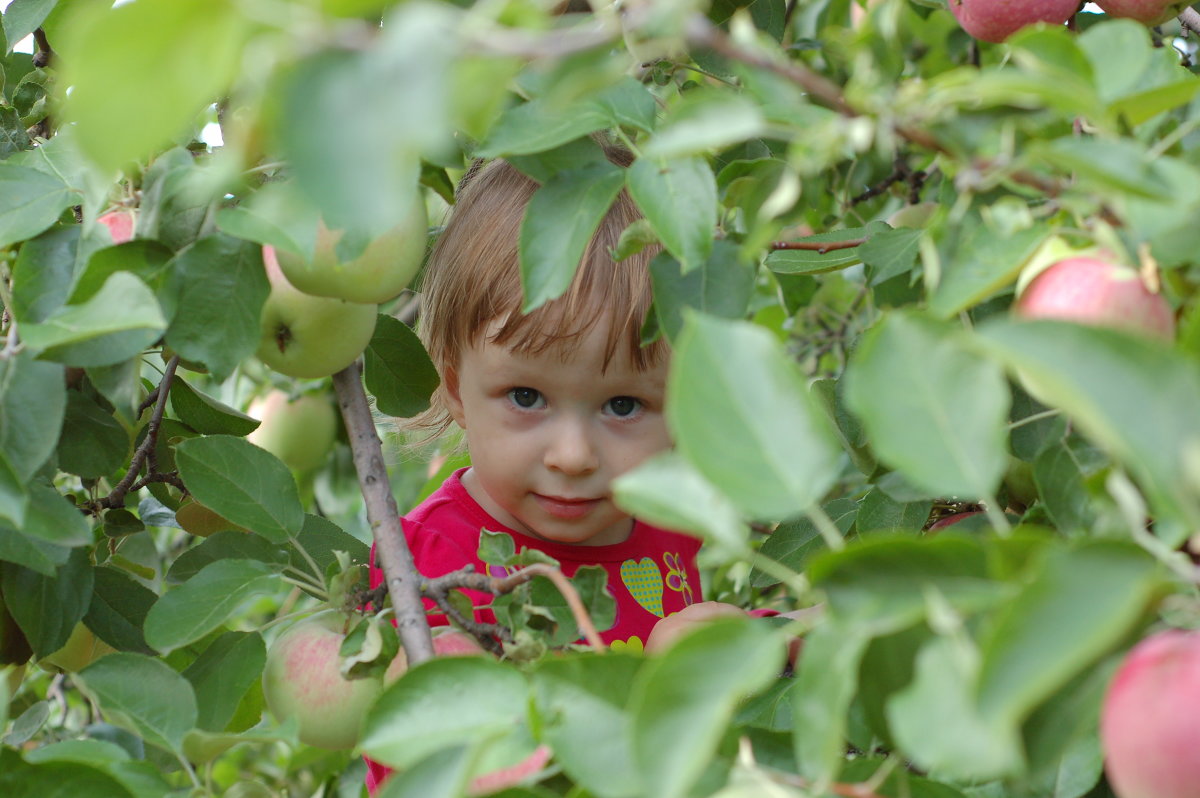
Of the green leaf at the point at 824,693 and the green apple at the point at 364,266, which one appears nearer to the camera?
the green leaf at the point at 824,693

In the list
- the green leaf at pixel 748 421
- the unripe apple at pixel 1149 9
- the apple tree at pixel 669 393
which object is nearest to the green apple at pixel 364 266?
the apple tree at pixel 669 393

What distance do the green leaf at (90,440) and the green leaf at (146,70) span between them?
0.64m

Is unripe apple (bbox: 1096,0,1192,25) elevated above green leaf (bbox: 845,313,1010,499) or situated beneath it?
situated beneath

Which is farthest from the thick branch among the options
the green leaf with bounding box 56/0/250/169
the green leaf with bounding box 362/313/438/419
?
the green leaf with bounding box 56/0/250/169

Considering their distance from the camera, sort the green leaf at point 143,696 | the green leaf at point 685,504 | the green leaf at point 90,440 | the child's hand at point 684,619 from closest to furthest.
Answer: the green leaf at point 685,504 < the green leaf at point 143,696 < the green leaf at point 90,440 < the child's hand at point 684,619

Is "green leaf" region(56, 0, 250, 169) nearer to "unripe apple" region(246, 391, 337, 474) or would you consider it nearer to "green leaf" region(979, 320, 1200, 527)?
"green leaf" region(979, 320, 1200, 527)

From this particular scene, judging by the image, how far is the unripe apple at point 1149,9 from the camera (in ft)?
3.51

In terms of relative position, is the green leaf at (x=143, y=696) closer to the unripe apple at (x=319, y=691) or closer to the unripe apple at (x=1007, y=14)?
the unripe apple at (x=319, y=691)

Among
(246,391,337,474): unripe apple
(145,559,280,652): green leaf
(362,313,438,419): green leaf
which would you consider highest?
(145,559,280,652): green leaf

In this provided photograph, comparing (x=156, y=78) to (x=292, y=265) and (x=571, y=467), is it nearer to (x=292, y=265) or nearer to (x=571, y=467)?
(x=292, y=265)

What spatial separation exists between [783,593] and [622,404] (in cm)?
67

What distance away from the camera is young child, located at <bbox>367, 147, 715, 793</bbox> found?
4.17ft

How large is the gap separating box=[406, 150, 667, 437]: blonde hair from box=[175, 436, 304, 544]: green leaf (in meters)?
0.33

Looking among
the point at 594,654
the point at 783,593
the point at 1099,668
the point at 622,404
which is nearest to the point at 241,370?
the point at 622,404
